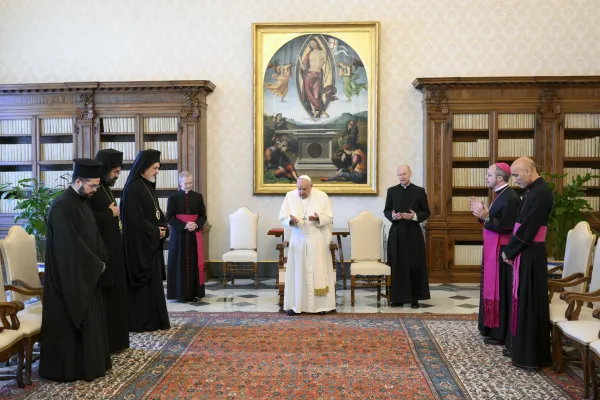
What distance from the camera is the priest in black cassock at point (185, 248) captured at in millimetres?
8359

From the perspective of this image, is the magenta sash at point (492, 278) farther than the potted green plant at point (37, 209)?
No

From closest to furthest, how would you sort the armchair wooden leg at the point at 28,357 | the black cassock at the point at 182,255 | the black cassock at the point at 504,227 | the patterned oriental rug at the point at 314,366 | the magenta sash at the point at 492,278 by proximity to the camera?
the patterned oriental rug at the point at 314,366 < the armchair wooden leg at the point at 28,357 < the black cassock at the point at 504,227 < the magenta sash at the point at 492,278 < the black cassock at the point at 182,255

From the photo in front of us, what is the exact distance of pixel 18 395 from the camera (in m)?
4.52

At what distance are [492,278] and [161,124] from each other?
6074mm

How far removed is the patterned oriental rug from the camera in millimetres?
4621

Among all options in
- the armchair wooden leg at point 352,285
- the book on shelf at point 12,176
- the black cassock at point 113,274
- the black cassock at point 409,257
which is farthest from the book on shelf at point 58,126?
the black cassock at point 409,257

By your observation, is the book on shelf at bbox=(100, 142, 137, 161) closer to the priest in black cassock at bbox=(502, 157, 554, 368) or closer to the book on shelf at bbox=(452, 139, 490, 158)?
the book on shelf at bbox=(452, 139, 490, 158)

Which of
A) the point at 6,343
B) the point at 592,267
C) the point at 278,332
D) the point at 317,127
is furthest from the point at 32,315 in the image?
the point at 317,127

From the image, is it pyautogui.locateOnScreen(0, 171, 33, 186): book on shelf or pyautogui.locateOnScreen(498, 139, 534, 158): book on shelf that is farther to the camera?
pyautogui.locateOnScreen(0, 171, 33, 186): book on shelf

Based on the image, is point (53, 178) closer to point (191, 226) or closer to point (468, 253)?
point (191, 226)

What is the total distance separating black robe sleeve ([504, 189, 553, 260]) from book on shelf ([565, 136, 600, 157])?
522 centimetres

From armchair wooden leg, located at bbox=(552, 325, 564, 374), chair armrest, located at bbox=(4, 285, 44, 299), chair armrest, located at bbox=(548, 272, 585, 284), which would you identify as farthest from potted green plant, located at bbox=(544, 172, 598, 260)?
chair armrest, located at bbox=(4, 285, 44, 299)

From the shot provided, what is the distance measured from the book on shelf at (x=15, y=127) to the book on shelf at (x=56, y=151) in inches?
13.6

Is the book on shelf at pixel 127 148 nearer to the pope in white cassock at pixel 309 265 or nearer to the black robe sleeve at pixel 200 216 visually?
the black robe sleeve at pixel 200 216
